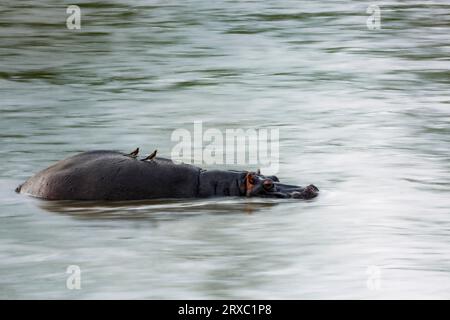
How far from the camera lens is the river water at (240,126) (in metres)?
7.15

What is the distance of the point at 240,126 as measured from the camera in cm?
1098

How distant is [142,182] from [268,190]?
77 centimetres

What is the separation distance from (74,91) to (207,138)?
2593 mm

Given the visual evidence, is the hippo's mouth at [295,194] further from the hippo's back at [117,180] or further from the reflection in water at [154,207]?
the hippo's back at [117,180]

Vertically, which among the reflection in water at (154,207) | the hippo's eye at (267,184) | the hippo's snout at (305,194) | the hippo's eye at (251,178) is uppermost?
the hippo's eye at (251,178)

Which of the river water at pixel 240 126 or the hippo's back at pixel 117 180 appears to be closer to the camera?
the river water at pixel 240 126

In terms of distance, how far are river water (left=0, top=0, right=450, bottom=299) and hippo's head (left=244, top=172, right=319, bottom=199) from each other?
3.0 inches

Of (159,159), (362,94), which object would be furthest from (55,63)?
(159,159)

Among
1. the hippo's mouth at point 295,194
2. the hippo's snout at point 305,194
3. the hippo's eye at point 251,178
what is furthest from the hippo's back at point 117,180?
the hippo's snout at point 305,194

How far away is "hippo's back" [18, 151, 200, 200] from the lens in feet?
27.8

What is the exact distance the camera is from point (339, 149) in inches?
399

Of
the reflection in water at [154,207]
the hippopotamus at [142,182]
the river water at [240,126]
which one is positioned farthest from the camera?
the hippopotamus at [142,182]

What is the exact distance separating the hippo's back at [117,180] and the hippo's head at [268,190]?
13.0 inches
